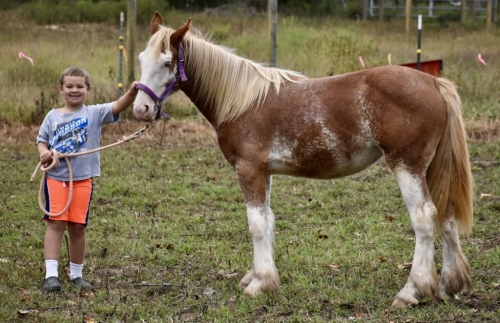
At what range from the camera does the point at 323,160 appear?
16.7 ft

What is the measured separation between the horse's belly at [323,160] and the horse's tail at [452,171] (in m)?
0.42

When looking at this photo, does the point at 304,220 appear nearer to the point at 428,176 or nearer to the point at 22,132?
the point at 428,176

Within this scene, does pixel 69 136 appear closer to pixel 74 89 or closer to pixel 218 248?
pixel 74 89

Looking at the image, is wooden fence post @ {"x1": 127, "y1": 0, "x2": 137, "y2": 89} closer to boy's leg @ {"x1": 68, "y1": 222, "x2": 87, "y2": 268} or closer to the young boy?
the young boy

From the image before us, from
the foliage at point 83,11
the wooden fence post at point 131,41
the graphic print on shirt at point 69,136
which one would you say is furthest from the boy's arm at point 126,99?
the foliage at point 83,11

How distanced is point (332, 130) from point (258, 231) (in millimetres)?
901

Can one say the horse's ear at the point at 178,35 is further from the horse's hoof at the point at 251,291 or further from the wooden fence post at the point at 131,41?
the wooden fence post at the point at 131,41

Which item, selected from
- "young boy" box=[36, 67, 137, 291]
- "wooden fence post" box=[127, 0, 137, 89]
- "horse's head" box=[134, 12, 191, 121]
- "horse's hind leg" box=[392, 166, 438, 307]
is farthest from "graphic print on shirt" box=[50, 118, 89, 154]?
"wooden fence post" box=[127, 0, 137, 89]

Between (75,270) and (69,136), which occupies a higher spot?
(69,136)

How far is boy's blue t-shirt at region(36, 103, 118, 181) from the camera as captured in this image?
5.19m

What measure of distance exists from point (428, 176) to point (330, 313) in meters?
1.21

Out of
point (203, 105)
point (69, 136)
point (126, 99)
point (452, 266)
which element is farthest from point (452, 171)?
point (69, 136)

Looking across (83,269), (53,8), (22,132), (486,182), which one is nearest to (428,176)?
(83,269)

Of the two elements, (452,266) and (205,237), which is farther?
(205,237)
